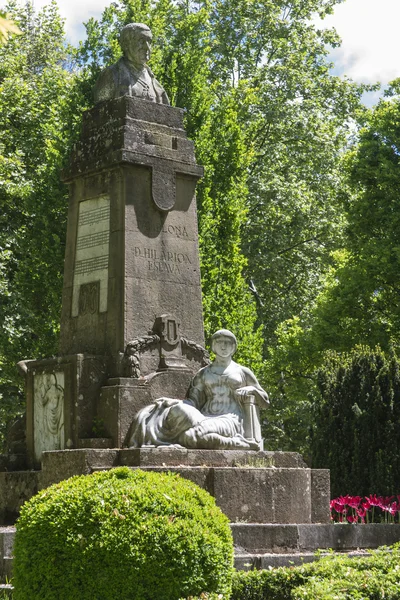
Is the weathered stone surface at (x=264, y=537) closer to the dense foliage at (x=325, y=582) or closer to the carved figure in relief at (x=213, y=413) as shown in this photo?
the carved figure in relief at (x=213, y=413)

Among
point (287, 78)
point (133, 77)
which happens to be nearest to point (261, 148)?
point (287, 78)

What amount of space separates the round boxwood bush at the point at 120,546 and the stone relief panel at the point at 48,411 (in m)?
4.24

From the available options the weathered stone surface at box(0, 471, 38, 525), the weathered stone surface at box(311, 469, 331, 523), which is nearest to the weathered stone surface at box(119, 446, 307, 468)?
the weathered stone surface at box(311, 469, 331, 523)

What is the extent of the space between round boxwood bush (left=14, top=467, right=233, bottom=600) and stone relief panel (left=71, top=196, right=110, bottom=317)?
16.4 feet

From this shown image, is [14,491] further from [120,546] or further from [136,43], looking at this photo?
[136,43]

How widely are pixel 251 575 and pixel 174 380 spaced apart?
441cm

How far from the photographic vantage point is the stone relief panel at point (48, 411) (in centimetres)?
1302

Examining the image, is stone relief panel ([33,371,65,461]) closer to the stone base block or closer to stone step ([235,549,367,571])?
the stone base block

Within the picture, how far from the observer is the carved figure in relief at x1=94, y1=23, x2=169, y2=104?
14367mm

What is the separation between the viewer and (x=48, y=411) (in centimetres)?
1327

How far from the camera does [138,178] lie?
13.7 m

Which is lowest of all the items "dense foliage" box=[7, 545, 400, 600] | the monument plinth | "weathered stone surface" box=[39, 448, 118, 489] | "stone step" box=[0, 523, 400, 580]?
"dense foliage" box=[7, 545, 400, 600]

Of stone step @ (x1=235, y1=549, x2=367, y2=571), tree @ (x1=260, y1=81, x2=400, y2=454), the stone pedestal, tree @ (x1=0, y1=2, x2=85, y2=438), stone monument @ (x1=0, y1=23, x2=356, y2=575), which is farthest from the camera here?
tree @ (x1=260, y1=81, x2=400, y2=454)

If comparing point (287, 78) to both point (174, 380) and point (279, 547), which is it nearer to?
point (174, 380)
